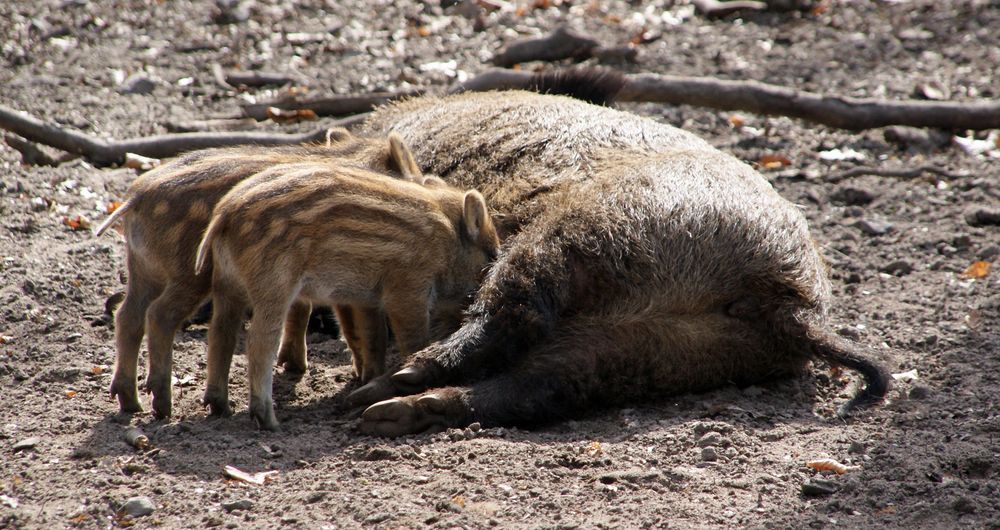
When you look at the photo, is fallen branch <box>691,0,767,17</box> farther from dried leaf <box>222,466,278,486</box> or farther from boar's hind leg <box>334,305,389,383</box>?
dried leaf <box>222,466,278,486</box>

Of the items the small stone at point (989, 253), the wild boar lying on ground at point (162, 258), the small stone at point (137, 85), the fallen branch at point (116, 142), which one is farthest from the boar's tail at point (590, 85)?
the small stone at point (137, 85)

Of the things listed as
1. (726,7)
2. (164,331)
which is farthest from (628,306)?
(726,7)

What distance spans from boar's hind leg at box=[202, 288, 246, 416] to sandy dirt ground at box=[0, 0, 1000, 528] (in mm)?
97

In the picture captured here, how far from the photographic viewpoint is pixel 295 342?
4598 mm

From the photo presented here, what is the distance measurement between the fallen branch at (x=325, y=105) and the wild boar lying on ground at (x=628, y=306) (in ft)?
9.73

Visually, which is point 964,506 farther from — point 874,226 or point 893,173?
point 893,173

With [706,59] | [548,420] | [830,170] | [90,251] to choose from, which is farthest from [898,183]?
[90,251]

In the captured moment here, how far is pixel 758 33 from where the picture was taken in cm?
953

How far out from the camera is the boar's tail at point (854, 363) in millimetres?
4105

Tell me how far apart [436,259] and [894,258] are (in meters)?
2.82

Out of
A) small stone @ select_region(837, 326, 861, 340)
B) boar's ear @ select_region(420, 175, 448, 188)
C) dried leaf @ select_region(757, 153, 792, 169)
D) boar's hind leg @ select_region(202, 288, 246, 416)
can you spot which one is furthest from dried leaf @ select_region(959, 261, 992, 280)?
boar's hind leg @ select_region(202, 288, 246, 416)

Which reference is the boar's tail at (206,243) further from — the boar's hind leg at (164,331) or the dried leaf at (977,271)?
the dried leaf at (977,271)

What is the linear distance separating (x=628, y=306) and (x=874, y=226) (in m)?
2.57

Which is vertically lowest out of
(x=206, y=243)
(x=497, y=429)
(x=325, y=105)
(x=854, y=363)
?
(x=497, y=429)
